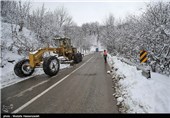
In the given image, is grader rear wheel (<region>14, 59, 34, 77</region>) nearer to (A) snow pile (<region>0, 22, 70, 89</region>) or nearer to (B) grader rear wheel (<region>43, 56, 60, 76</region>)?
(A) snow pile (<region>0, 22, 70, 89</region>)

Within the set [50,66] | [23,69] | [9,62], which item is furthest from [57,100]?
[9,62]

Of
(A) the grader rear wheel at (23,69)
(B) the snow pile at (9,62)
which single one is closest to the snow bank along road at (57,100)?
(B) the snow pile at (9,62)

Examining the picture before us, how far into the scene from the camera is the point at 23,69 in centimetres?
1105

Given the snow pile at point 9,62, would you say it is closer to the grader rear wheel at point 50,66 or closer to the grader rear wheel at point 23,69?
the grader rear wheel at point 23,69

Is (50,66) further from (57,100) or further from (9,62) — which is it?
(9,62)

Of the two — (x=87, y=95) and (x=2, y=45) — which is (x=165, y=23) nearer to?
(x=87, y=95)

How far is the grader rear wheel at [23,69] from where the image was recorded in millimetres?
10703

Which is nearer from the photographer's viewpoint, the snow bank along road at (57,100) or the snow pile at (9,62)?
the snow bank along road at (57,100)

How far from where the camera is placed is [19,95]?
22.1 ft

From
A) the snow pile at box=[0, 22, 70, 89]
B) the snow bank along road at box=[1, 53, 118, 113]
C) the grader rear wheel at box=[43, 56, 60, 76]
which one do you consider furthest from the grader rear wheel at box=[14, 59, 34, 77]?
the snow bank along road at box=[1, 53, 118, 113]

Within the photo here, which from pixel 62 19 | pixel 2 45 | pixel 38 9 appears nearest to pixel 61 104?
pixel 2 45

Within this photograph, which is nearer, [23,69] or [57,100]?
[57,100]

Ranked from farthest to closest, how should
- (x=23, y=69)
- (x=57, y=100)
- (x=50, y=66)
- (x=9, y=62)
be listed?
(x=9, y=62), (x=50, y=66), (x=23, y=69), (x=57, y=100)

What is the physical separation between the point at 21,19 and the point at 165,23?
64.1ft
